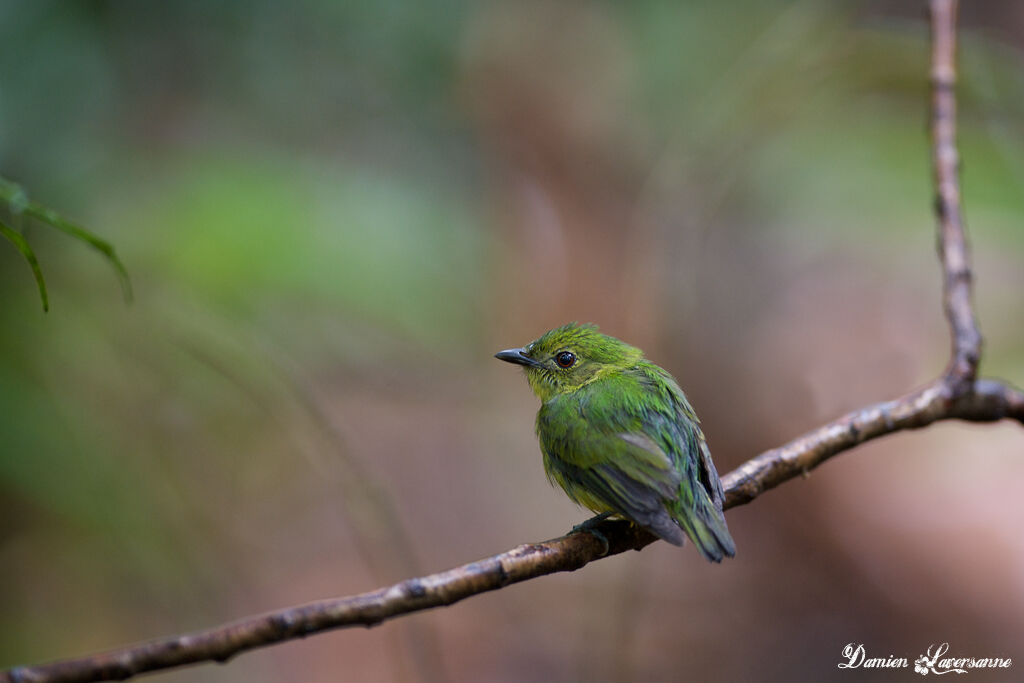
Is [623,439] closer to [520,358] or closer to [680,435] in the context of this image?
[680,435]

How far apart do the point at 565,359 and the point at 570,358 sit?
0.06 feet

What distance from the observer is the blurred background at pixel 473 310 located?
3.76m

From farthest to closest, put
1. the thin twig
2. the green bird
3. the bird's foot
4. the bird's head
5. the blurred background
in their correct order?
the blurred background
the bird's head
the thin twig
the green bird
the bird's foot

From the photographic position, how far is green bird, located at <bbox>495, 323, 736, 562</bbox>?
2.25m

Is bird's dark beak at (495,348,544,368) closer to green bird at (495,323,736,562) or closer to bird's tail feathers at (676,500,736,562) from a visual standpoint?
green bird at (495,323,736,562)

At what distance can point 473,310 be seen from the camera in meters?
4.57

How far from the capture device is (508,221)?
6.39 m

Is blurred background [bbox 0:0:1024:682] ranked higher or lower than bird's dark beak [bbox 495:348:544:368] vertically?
higher

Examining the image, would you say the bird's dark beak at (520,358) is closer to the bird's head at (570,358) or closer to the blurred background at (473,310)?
the bird's head at (570,358)

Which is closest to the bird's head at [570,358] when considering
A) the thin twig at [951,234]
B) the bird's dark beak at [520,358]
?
the bird's dark beak at [520,358]

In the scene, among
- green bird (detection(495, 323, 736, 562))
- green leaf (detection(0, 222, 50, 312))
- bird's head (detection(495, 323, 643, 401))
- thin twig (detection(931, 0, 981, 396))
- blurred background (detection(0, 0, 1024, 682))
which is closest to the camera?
green leaf (detection(0, 222, 50, 312))

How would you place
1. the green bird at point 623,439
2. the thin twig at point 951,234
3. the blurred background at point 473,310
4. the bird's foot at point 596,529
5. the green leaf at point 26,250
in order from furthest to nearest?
the blurred background at point 473,310
the thin twig at point 951,234
the green bird at point 623,439
the bird's foot at point 596,529
the green leaf at point 26,250

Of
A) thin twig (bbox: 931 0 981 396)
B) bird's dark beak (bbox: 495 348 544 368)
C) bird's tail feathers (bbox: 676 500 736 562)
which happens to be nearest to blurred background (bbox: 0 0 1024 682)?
bird's dark beak (bbox: 495 348 544 368)

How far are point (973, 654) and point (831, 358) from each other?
1958 millimetres
